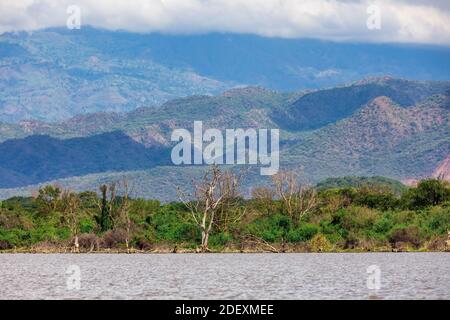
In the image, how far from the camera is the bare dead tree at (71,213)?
10188cm

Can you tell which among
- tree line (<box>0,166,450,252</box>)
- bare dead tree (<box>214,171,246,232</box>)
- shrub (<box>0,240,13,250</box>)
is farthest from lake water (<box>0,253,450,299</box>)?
shrub (<box>0,240,13,250</box>)

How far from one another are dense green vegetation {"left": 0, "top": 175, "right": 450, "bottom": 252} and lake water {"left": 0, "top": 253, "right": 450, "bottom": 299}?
399cm

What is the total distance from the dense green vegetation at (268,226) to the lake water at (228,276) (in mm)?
3992

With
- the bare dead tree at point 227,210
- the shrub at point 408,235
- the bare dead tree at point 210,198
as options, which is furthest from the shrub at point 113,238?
the shrub at point 408,235

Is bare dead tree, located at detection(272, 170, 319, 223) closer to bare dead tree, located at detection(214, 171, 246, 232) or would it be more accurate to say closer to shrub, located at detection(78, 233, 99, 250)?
bare dead tree, located at detection(214, 171, 246, 232)

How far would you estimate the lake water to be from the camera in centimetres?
5394

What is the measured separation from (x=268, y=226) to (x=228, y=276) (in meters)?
33.6

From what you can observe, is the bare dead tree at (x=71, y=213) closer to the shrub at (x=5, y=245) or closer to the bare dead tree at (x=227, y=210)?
the shrub at (x=5, y=245)

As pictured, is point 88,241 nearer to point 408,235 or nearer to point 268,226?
point 268,226

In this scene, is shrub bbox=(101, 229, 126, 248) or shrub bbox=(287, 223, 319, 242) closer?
shrub bbox=(287, 223, 319, 242)

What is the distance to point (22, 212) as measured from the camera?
383 ft
